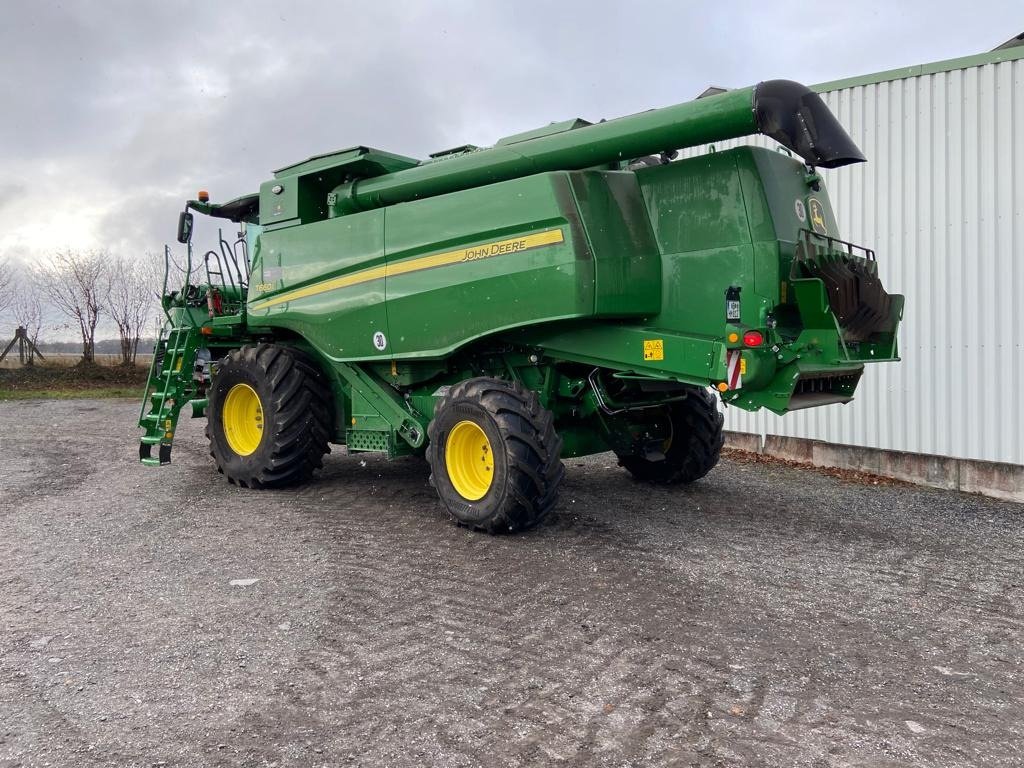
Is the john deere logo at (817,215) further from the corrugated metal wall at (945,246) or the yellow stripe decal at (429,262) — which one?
the corrugated metal wall at (945,246)

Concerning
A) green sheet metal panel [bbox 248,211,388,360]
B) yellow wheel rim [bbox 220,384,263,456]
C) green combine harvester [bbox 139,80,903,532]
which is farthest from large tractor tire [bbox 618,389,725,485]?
yellow wheel rim [bbox 220,384,263,456]

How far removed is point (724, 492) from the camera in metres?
7.63

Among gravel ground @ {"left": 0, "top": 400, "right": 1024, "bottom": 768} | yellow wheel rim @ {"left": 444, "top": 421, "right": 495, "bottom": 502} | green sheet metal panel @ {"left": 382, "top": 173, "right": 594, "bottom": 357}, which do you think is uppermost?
green sheet metal panel @ {"left": 382, "top": 173, "right": 594, "bottom": 357}

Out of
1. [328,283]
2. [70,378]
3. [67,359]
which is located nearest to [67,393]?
[70,378]

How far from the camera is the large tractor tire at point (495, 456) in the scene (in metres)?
5.62

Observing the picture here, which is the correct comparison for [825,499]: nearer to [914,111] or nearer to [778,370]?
[778,370]

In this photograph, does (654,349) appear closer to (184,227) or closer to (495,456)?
(495,456)

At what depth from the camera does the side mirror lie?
8469mm

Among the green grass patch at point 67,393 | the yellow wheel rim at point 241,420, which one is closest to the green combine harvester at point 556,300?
the yellow wheel rim at point 241,420

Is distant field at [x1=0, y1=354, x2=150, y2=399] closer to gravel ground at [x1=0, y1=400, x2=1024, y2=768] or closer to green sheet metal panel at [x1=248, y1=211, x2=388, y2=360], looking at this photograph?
green sheet metal panel at [x1=248, y1=211, x2=388, y2=360]

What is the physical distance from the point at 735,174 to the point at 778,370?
4.24 feet

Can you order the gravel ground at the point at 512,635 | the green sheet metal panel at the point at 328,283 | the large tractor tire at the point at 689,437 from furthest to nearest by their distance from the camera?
the large tractor tire at the point at 689,437
the green sheet metal panel at the point at 328,283
the gravel ground at the point at 512,635

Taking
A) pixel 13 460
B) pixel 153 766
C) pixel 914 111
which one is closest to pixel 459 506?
pixel 153 766

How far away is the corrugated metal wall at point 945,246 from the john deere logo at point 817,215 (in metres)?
2.86
